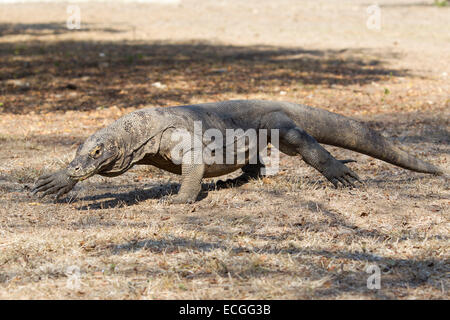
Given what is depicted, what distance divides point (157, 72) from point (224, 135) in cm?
692

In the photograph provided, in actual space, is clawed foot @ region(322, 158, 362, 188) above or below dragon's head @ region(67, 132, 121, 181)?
below

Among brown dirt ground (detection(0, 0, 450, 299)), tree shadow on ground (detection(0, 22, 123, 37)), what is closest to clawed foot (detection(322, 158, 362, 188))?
brown dirt ground (detection(0, 0, 450, 299))

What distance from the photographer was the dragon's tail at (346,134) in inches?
210

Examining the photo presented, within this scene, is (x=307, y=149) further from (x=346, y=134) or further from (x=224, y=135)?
(x=224, y=135)

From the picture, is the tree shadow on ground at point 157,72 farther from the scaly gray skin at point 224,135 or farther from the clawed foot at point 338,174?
the clawed foot at point 338,174

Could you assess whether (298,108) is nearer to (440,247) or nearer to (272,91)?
(440,247)

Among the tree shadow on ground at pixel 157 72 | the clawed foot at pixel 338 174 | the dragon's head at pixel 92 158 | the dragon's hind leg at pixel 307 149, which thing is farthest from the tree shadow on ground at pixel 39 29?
the clawed foot at pixel 338 174

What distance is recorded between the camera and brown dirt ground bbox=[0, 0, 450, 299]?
3.33 meters

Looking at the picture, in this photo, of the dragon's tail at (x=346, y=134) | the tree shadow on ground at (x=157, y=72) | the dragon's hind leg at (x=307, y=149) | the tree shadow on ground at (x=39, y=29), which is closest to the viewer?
the dragon's hind leg at (x=307, y=149)

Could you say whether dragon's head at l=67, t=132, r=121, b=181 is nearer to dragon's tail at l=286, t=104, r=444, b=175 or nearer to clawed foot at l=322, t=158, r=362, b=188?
dragon's tail at l=286, t=104, r=444, b=175

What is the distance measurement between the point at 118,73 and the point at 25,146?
16.0 ft

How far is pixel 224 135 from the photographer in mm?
4914

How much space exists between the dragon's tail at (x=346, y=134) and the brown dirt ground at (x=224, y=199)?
200 millimetres

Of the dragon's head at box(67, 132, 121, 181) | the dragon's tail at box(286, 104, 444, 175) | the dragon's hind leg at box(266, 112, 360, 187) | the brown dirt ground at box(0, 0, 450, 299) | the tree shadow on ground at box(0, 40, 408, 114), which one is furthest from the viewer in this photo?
the tree shadow on ground at box(0, 40, 408, 114)
